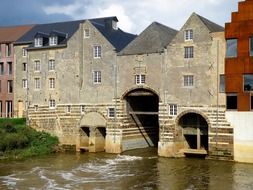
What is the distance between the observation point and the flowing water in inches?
1062

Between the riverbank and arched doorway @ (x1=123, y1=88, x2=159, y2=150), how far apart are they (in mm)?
7379

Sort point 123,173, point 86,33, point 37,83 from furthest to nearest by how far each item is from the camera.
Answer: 1. point 37,83
2. point 86,33
3. point 123,173

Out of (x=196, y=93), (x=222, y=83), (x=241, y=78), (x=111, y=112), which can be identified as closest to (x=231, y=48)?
(x=241, y=78)

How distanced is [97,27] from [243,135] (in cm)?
1734

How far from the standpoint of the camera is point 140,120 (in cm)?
4250

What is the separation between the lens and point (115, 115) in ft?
132

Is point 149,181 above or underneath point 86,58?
underneath

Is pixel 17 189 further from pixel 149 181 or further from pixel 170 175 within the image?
pixel 170 175

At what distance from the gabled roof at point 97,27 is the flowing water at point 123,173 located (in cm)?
1123

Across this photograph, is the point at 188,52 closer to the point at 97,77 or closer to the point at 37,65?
the point at 97,77

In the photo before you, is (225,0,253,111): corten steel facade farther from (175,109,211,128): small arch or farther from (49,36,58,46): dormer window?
(49,36,58,46): dormer window

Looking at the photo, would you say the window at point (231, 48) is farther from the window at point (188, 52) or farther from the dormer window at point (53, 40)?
the dormer window at point (53, 40)

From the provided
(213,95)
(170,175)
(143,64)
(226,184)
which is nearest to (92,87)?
(143,64)

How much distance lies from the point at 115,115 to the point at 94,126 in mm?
2531
